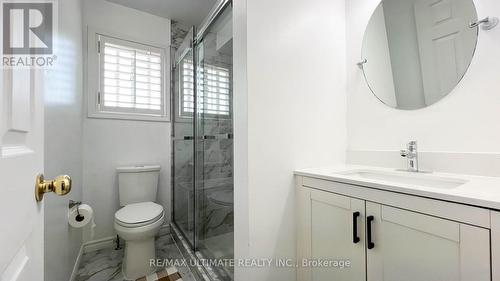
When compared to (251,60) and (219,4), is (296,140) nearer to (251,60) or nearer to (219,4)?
(251,60)

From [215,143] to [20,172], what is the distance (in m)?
1.23

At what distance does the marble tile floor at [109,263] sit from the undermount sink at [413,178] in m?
1.44

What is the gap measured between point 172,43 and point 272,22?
1.72 meters

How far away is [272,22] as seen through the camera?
1.13m

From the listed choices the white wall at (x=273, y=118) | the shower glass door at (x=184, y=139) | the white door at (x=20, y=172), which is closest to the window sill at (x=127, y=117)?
the shower glass door at (x=184, y=139)

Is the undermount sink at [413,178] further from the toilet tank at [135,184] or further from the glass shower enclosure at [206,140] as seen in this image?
the toilet tank at [135,184]

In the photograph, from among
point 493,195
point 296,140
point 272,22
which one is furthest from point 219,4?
point 493,195

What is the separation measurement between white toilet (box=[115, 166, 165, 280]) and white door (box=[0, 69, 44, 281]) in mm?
1117

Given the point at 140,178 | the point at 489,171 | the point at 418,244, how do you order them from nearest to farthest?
1. the point at 418,244
2. the point at 489,171
3. the point at 140,178

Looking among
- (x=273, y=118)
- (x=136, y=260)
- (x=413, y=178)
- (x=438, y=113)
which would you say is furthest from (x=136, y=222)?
(x=438, y=113)

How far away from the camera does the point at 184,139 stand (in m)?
2.14

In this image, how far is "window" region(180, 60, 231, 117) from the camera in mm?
1519

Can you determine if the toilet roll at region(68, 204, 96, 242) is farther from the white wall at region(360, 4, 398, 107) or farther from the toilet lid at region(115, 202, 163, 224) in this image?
the white wall at region(360, 4, 398, 107)

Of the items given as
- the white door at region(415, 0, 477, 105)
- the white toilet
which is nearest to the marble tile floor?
the white toilet
